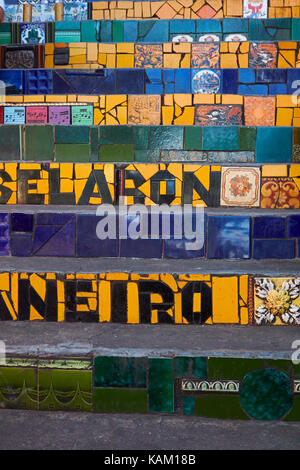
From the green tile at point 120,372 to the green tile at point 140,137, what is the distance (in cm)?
134

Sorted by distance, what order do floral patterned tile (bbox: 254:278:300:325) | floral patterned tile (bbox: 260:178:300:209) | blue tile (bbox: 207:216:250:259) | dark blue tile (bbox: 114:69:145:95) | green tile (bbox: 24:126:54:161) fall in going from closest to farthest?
1. floral patterned tile (bbox: 254:278:300:325)
2. blue tile (bbox: 207:216:250:259)
3. floral patterned tile (bbox: 260:178:300:209)
4. green tile (bbox: 24:126:54:161)
5. dark blue tile (bbox: 114:69:145:95)

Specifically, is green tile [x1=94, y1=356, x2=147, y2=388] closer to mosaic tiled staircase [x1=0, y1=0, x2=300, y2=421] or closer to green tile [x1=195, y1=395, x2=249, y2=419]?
mosaic tiled staircase [x1=0, y1=0, x2=300, y2=421]

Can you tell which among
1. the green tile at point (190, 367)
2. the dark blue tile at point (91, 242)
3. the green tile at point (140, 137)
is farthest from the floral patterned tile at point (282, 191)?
the green tile at point (190, 367)

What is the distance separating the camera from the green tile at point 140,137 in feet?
8.09

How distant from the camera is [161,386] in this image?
1427 mm

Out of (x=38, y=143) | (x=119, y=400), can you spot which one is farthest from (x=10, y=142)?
(x=119, y=400)

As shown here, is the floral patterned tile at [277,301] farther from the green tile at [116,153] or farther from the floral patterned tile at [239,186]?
the green tile at [116,153]

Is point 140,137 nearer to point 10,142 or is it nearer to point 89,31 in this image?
point 10,142

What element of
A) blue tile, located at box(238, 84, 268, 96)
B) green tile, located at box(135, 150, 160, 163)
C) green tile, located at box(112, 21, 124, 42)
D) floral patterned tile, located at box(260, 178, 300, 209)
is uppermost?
green tile, located at box(112, 21, 124, 42)

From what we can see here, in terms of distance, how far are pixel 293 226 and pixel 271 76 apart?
1594mm

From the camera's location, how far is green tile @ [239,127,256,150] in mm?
2467

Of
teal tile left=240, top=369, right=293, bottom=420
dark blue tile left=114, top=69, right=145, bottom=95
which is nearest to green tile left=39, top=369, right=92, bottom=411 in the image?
teal tile left=240, top=369, right=293, bottom=420

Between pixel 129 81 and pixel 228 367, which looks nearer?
pixel 228 367

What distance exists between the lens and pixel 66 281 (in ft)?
5.66
